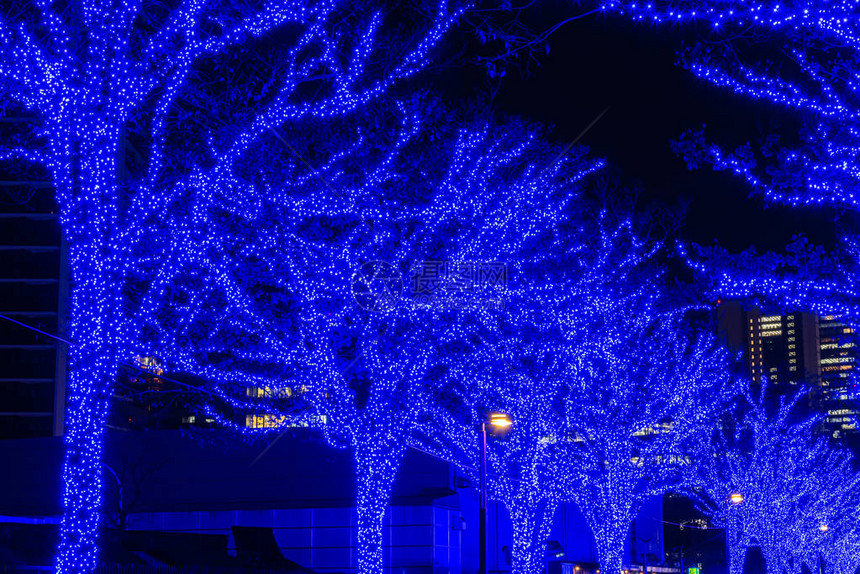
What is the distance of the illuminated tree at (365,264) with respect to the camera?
53.5 feet

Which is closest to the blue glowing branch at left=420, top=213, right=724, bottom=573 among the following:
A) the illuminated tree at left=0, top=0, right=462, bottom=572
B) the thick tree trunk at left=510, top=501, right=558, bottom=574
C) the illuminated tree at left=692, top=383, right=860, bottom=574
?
the thick tree trunk at left=510, top=501, right=558, bottom=574

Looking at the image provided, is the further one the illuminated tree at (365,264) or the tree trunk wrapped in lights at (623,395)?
the tree trunk wrapped in lights at (623,395)

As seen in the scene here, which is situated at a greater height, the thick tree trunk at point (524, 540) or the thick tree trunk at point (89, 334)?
the thick tree trunk at point (89, 334)

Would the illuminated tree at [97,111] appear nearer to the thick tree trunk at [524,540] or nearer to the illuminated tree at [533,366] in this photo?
the illuminated tree at [533,366]

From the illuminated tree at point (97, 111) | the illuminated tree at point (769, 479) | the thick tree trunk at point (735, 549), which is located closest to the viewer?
the illuminated tree at point (97, 111)

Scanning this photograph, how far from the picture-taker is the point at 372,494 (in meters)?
19.3

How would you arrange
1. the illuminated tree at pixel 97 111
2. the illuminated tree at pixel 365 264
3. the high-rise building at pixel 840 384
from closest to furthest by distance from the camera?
the illuminated tree at pixel 97 111, the illuminated tree at pixel 365 264, the high-rise building at pixel 840 384

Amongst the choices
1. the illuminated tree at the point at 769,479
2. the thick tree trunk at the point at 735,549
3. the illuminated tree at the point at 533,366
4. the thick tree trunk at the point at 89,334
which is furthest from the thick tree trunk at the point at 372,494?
the thick tree trunk at the point at 735,549

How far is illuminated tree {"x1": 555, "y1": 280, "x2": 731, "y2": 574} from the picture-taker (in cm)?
2503

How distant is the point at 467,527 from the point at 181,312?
2688 cm

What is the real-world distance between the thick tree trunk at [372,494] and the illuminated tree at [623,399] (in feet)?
22.8

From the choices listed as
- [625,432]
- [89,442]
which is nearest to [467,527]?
[625,432]

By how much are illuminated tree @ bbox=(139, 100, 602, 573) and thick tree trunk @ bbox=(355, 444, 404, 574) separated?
1.1 inches

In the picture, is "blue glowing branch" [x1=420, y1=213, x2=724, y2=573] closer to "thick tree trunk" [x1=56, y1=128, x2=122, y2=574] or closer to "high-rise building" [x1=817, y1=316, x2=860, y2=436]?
"high-rise building" [x1=817, y1=316, x2=860, y2=436]
